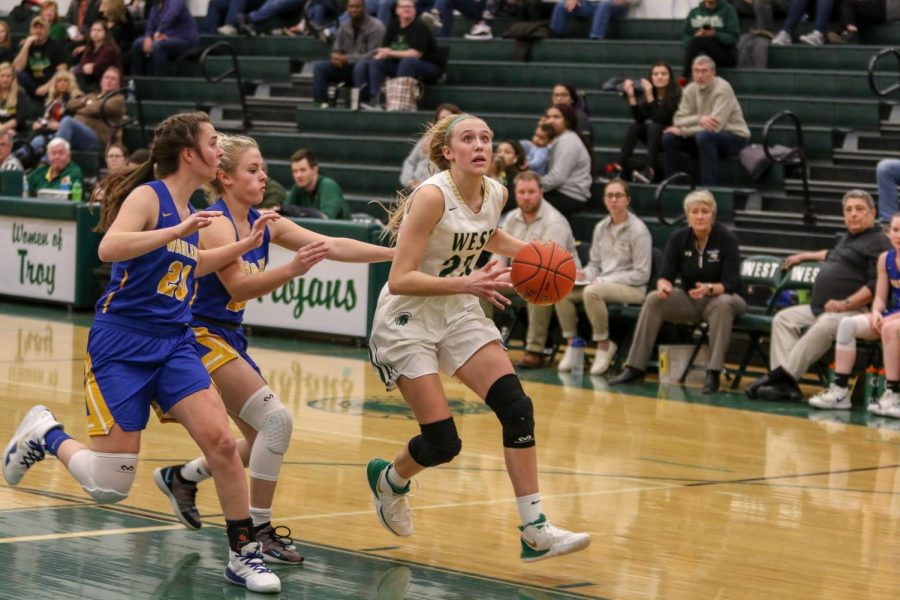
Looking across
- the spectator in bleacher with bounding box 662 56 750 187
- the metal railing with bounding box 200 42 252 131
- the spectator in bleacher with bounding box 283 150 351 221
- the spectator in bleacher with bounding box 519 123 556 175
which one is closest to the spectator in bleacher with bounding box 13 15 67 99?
the metal railing with bounding box 200 42 252 131

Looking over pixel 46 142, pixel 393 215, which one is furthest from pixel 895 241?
pixel 46 142

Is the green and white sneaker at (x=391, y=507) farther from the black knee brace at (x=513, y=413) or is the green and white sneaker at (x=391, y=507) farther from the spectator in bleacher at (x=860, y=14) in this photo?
the spectator in bleacher at (x=860, y=14)

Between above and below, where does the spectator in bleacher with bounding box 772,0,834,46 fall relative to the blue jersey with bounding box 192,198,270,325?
above

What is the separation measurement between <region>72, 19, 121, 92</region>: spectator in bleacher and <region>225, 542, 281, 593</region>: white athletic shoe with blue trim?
15.3 metres

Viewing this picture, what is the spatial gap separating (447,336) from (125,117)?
14212 millimetres

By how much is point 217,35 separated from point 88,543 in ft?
51.1

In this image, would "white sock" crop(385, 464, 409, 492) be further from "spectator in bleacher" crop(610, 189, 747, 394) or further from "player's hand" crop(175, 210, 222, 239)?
"spectator in bleacher" crop(610, 189, 747, 394)

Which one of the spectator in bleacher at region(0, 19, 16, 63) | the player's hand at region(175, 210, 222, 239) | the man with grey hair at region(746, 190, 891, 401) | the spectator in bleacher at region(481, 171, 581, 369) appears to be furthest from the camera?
the spectator in bleacher at region(0, 19, 16, 63)

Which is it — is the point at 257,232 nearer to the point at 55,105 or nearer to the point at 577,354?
the point at 577,354

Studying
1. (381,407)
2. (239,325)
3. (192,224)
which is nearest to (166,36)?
(381,407)

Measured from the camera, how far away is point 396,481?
5.94 m

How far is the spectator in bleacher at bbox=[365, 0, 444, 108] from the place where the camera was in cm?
1658

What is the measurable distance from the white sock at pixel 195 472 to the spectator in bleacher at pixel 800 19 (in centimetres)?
1099

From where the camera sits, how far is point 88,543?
5.70m
